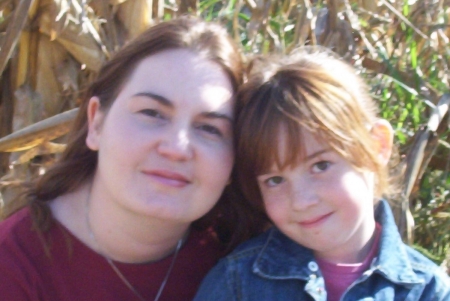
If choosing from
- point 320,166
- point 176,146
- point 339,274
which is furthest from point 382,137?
point 176,146

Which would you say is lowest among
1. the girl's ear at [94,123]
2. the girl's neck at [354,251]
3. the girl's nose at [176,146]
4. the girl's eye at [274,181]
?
the girl's neck at [354,251]

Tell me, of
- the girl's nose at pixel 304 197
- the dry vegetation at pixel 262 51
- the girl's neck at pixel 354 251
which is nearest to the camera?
the girl's nose at pixel 304 197

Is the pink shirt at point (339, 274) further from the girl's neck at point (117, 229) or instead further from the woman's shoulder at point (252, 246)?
the girl's neck at point (117, 229)

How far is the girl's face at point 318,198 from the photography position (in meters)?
1.34

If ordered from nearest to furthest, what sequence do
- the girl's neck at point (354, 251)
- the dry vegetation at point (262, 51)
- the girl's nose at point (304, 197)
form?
the girl's nose at point (304, 197), the girl's neck at point (354, 251), the dry vegetation at point (262, 51)

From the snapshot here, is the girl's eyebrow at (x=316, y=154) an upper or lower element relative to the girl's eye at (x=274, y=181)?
upper

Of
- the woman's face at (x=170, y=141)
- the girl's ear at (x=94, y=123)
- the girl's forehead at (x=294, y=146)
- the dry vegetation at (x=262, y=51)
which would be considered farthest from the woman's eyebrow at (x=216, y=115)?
the dry vegetation at (x=262, y=51)

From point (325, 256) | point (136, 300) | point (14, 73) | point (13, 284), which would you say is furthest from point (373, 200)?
point (14, 73)

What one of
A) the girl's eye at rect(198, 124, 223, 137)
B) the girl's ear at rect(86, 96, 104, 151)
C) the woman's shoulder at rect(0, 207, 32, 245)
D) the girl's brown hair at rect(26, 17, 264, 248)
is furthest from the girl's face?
the woman's shoulder at rect(0, 207, 32, 245)

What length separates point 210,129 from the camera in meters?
1.43

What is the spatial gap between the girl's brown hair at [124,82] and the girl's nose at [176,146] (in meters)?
0.19

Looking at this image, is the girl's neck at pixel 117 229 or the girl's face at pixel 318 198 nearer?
the girl's face at pixel 318 198

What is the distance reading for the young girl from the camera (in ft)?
4.42

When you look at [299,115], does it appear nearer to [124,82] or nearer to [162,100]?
[162,100]
